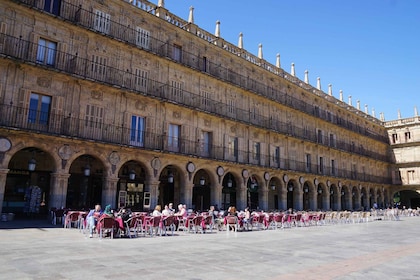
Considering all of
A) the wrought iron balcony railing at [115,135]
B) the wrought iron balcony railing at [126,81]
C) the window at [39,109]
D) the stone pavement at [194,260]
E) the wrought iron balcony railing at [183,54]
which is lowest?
the stone pavement at [194,260]

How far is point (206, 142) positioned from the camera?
22297 mm

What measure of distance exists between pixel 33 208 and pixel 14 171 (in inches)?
83.3

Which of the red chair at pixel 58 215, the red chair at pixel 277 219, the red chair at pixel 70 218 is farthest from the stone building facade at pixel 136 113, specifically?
the red chair at pixel 277 219

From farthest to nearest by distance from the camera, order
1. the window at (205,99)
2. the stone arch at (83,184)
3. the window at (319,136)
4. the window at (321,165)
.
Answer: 1. the window at (319,136)
2. the window at (321,165)
3. the window at (205,99)
4. the stone arch at (83,184)

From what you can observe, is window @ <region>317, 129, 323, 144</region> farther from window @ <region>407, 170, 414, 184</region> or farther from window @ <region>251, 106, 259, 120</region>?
window @ <region>407, 170, 414, 184</region>

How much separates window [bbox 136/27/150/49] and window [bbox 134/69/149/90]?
1568 mm

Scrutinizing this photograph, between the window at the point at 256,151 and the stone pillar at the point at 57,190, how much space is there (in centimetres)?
1437

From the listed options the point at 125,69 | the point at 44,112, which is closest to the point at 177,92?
the point at 125,69

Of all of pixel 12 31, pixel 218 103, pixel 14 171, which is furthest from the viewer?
pixel 218 103

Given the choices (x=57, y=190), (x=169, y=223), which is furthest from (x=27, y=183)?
(x=169, y=223)

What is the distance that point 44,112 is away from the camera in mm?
15344

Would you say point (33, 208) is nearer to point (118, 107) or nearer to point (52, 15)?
point (118, 107)

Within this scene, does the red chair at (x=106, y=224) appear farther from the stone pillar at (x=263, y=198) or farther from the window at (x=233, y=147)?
the stone pillar at (x=263, y=198)

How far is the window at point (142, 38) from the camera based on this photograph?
19258 mm
